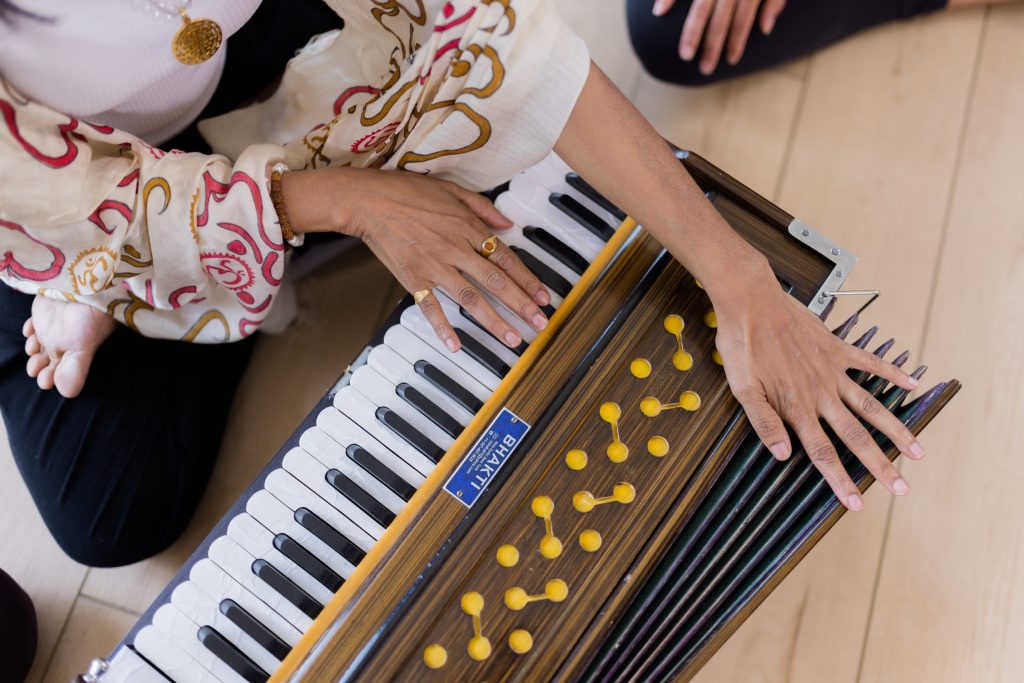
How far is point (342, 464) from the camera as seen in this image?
84 centimetres

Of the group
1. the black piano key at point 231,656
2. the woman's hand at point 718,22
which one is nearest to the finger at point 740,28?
the woman's hand at point 718,22

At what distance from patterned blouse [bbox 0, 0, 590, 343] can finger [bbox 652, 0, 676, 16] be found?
54 centimetres

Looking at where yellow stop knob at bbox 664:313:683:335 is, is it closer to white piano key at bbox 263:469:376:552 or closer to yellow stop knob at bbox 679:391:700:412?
yellow stop knob at bbox 679:391:700:412

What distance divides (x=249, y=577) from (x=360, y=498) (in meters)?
0.12

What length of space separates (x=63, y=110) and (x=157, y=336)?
12.1 inches

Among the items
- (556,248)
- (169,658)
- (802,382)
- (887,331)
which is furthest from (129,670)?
(887,331)

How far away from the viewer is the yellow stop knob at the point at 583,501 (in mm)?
792

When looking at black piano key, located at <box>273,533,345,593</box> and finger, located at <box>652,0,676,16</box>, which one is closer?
black piano key, located at <box>273,533,345,593</box>

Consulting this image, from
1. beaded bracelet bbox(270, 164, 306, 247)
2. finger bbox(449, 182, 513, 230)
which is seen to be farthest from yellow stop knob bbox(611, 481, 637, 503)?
beaded bracelet bbox(270, 164, 306, 247)

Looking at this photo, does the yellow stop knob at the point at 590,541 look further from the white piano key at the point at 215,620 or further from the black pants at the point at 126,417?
the black pants at the point at 126,417

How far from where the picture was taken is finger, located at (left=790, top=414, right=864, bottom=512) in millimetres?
824

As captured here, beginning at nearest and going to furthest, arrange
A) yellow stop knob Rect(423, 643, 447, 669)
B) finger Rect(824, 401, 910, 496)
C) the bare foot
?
yellow stop knob Rect(423, 643, 447, 669) < finger Rect(824, 401, 910, 496) < the bare foot

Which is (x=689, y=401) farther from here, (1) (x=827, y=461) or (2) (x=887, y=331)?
(2) (x=887, y=331)

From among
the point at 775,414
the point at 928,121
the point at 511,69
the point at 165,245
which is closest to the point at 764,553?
the point at 775,414
